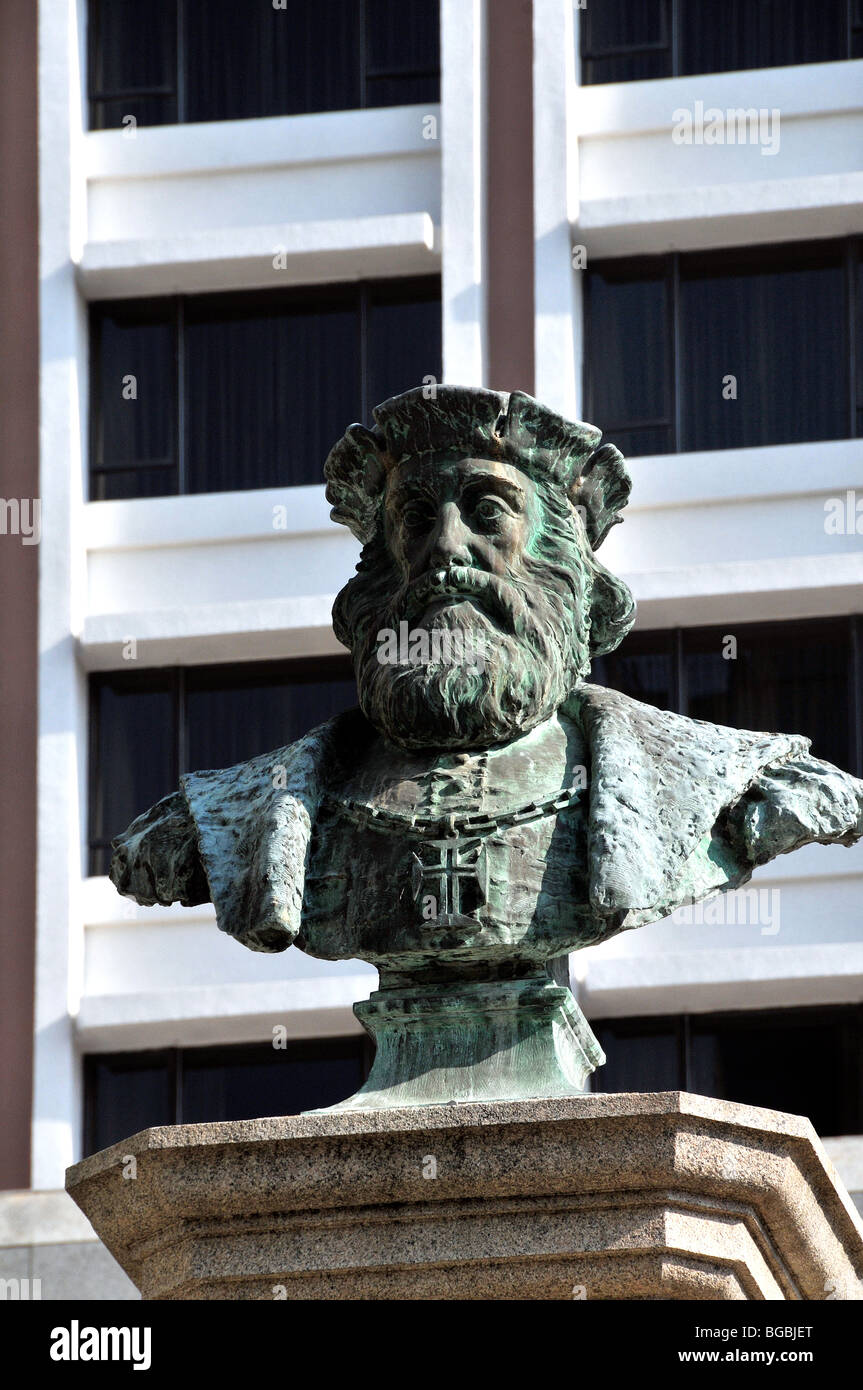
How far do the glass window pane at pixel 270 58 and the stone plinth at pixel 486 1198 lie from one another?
47.9ft

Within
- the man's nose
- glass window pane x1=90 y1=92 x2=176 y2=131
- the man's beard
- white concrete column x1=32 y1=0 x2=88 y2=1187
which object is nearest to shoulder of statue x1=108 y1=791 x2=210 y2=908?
the man's beard

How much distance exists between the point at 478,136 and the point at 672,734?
12.7 metres

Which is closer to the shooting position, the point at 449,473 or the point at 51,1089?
the point at 449,473

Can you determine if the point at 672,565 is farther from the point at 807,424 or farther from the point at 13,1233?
Answer: the point at 13,1233

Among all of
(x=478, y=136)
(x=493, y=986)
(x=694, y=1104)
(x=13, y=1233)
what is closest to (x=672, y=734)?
(x=493, y=986)

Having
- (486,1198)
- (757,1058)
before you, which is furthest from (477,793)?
(757,1058)

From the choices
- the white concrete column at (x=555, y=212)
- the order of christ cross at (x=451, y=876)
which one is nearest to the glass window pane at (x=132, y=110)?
the white concrete column at (x=555, y=212)

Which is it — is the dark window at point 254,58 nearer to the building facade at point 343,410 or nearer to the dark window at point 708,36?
the building facade at point 343,410

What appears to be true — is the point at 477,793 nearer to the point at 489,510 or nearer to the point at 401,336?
the point at 489,510

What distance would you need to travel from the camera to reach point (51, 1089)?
59.8 ft

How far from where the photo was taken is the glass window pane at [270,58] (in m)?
20.1

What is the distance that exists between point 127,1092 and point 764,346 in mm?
6536

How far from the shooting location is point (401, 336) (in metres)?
19.8

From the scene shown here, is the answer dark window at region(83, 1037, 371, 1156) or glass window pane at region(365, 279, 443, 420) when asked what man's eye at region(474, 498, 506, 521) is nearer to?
dark window at region(83, 1037, 371, 1156)
